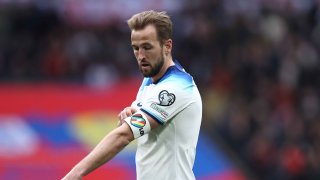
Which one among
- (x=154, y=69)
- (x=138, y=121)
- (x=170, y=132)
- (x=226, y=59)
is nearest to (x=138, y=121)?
(x=138, y=121)

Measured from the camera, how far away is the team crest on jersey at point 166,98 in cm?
605

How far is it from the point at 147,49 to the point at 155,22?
0.21 m

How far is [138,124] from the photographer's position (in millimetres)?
5891

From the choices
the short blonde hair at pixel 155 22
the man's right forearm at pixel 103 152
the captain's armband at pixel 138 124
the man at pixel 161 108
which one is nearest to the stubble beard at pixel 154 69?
the man at pixel 161 108

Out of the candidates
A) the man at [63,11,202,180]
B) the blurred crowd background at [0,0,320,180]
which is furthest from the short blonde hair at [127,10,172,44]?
the blurred crowd background at [0,0,320,180]

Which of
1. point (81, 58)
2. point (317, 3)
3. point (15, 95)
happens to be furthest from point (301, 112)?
point (15, 95)

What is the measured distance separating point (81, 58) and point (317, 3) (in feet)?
18.6

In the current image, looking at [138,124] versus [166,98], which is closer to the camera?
[138,124]

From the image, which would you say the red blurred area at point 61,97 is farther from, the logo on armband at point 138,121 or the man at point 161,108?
the logo on armband at point 138,121

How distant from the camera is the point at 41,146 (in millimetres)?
15406

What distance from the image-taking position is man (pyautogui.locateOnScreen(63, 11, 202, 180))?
6.05 metres

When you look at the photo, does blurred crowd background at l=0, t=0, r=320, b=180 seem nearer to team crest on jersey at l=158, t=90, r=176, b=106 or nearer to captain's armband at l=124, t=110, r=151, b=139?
team crest on jersey at l=158, t=90, r=176, b=106

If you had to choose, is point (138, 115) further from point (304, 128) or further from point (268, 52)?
point (268, 52)

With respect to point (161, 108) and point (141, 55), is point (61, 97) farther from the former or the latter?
point (161, 108)
